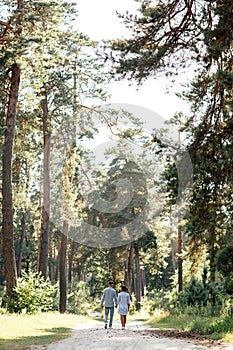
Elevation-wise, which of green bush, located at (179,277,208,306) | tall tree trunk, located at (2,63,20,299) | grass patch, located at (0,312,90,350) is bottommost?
grass patch, located at (0,312,90,350)

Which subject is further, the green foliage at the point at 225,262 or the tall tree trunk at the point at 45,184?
the tall tree trunk at the point at 45,184

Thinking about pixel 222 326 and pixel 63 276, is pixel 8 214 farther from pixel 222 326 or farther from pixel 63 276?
pixel 63 276

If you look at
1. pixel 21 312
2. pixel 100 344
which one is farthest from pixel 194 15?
pixel 21 312

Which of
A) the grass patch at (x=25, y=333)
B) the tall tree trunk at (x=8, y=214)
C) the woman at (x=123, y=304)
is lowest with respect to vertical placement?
the grass patch at (x=25, y=333)

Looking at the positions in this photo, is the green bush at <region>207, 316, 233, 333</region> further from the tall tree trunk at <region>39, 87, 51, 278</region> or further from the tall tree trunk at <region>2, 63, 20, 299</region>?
the tall tree trunk at <region>39, 87, 51, 278</region>

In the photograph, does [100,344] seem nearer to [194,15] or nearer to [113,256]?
[194,15]

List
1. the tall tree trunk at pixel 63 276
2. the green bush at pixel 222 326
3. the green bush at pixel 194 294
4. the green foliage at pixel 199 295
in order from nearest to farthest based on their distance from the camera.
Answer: the green bush at pixel 222 326 → the green foliage at pixel 199 295 → the green bush at pixel 194 294 → the tall tree trunk at pixel 63 276

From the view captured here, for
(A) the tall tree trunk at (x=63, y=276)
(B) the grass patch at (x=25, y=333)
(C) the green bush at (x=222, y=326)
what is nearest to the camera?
(B) the grass patch at (x=25, y=333)

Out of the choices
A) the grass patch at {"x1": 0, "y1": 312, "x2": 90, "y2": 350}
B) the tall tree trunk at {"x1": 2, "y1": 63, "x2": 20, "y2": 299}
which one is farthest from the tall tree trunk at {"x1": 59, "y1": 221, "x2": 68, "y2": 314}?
the grass patch at {"x1": 0, "y1": 312, "x2": 90, "y2": 350}

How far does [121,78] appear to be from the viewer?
14219 millimetres

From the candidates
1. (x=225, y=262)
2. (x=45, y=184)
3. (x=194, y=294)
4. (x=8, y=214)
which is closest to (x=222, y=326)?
(x=225, y=262)

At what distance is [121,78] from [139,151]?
121 feet

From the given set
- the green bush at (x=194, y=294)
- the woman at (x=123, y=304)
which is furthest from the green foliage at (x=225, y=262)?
the green bush at (x=194, y=294)

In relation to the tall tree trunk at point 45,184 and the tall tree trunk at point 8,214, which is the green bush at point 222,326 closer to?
the tall tree trunk at point 8,214
